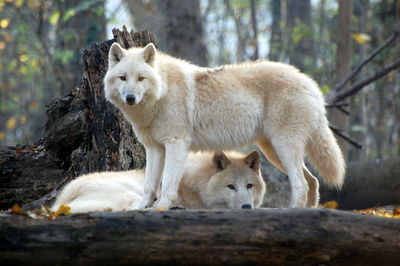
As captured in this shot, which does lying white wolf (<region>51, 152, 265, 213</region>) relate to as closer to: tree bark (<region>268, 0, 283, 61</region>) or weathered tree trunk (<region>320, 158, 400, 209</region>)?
weathered tree trunk (<region>320, 158, 400, 209</region>)

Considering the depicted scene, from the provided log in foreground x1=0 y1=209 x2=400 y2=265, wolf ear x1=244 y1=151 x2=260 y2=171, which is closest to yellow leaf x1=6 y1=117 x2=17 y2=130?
wolf ear x1=244 y1=151 x2=260 y2=171

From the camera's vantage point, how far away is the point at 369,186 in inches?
351

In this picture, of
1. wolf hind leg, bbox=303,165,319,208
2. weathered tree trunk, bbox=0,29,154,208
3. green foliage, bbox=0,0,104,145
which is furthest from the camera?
green foliage, bbox=0,0,104,145

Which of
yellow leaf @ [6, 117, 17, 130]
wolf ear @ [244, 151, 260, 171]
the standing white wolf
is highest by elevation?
yellow leaf @ [6, 117, 17, 130]

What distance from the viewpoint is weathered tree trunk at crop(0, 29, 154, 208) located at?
8.07 metres

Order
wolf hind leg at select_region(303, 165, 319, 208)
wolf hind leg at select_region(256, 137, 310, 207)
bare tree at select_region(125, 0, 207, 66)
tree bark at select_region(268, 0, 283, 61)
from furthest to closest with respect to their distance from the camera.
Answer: tree bark at select_region(268, 0, 283, 61), bare tree at select_region(125, 0, 207, 66), wolf hind leg at select_region(303, 165, 319, 208), wolf hind leg at select_region(256, 137, 310, 207)

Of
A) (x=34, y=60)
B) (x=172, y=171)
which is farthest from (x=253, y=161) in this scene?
(x=34, y=60)

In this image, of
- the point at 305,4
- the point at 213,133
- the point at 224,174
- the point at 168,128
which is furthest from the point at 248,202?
the point at 305,4

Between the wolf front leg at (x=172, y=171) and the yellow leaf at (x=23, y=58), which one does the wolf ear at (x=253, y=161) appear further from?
the yellow leaf at (x=23, y=58)

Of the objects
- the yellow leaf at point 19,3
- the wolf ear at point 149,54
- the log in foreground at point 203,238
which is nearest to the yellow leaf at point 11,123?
the yellow leaf at point 19,3

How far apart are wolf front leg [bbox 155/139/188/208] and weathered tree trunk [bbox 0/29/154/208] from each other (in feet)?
6.22

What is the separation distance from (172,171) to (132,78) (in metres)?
1.17

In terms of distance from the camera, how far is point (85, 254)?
4.25 metres

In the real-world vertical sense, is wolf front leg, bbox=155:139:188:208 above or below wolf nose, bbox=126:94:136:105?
below
